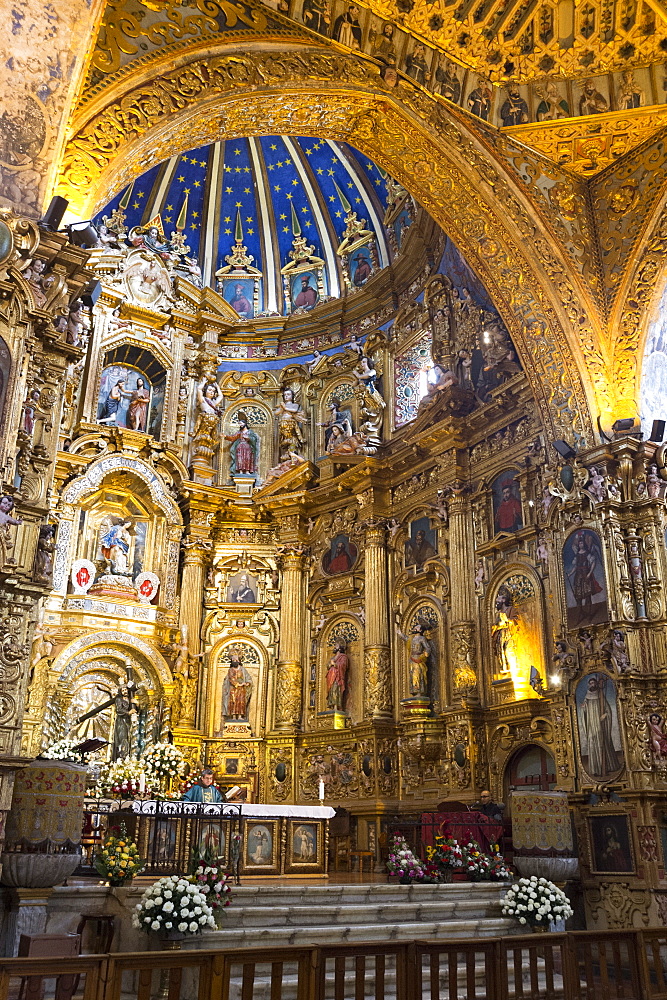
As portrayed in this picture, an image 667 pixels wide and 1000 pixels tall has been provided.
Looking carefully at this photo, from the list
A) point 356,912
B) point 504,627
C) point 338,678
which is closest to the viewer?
point 356,912

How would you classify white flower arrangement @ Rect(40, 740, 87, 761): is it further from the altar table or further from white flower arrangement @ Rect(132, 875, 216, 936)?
white flower arrangement @ Rect(132, 875, 216, 936)

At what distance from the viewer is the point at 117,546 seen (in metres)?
20.7

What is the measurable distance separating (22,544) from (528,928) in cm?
790

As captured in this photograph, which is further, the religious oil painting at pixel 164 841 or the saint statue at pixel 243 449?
the saint statue at pixel 243 449

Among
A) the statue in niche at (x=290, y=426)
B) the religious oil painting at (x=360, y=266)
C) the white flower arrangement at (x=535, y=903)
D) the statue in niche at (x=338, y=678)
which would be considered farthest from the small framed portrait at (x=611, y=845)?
the religious oil painting at (x=360, y=266)

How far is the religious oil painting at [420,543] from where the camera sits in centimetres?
1886

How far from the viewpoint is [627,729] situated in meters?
13.2

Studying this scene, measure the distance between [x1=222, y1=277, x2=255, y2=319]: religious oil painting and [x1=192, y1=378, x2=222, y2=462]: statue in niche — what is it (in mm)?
2818

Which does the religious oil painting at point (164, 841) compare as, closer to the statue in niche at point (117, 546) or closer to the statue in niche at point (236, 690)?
the statue in niche at point (236, 690)

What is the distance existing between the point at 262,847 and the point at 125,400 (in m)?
13.1

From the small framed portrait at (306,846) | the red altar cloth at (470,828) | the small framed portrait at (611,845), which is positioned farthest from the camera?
the red altar cloth at (470,828)

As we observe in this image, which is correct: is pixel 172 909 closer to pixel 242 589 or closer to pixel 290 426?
pixel 242 589

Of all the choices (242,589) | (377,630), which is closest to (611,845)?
(377,630)

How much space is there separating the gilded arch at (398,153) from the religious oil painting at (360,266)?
6.36 m
